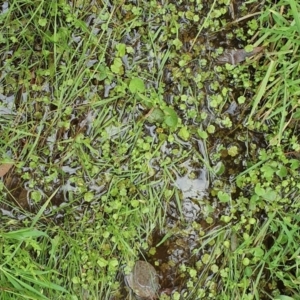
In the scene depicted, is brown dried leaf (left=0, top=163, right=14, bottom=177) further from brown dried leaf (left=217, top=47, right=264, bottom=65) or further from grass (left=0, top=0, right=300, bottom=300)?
brown dried leaf (left=217, top=47, right=264, bottom=65)

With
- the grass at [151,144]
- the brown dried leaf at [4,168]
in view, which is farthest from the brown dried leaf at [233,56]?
the brown dried leaf at [4,168]

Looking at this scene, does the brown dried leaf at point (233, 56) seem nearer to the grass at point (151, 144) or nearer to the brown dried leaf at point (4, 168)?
the grass at point (151, 144)

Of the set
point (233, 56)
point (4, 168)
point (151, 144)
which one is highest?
point (233, 56)

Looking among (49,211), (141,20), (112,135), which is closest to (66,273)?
(49,211)

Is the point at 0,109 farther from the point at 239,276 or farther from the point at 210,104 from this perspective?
the point at 239,276

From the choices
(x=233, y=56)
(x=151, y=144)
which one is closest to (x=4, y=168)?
(x=151, y=144)

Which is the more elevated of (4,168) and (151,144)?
(151,144)

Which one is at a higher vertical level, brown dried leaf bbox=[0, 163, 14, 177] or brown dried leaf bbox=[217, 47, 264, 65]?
brown dried leaf bbox=[217, 47, 264, 65]

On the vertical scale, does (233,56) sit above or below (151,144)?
above

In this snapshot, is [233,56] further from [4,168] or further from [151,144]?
[4,168]

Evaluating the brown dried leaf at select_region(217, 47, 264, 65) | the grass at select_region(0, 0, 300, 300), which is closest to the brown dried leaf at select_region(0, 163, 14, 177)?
the grass at select_region(0, 0, 300, 300)
